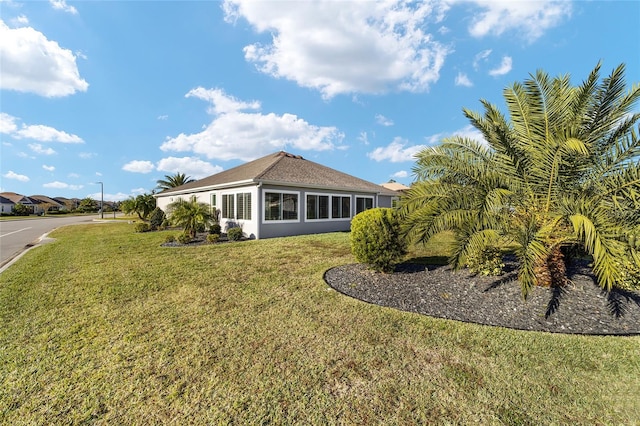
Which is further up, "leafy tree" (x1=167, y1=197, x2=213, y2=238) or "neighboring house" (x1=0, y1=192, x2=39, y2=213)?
"neighboring house" (x1=0, y1=192, x2=39, y2=213)

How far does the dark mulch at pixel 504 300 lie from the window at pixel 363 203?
11764mm

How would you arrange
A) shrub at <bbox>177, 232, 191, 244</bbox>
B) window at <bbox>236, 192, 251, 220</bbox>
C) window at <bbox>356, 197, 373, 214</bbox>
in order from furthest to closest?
window at <bbox>356, 197, 373, 214</bbox> → window at <bbox>236, 192, 251, 220</bbox> → shrub at <bbox>177, 232, 191, 244</bbox>

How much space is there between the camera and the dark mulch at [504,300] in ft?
13.6

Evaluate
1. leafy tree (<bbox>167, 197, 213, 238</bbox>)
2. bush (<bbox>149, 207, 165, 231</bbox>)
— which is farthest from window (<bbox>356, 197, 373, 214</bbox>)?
bush (<bbox>149, 207, 165, 231</bbox>)

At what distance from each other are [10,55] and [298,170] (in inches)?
522

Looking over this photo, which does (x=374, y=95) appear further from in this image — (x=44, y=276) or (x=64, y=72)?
(x=44, y=276)

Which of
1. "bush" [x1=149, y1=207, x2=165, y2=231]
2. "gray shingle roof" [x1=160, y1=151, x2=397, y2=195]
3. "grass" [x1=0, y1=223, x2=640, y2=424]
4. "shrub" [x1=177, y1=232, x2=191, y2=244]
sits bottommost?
"grass" [x1=0, y1=223, x2=640, y2=424]

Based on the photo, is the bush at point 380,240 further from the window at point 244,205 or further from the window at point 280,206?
the window at point 244,205

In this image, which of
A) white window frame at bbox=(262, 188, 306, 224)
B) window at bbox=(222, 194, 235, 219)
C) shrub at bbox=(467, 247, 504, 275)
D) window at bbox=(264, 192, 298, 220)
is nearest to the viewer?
shrub at bbox=(467, 247, 504, 275)

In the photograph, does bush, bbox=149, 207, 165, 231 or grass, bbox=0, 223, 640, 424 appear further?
bush, bbox=149, 207, 165, 231

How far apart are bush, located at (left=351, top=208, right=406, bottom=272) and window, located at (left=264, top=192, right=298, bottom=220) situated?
7.92 meters

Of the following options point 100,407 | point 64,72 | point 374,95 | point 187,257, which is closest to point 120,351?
point 100,407

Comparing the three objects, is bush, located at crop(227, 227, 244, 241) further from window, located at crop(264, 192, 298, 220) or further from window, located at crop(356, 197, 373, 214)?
window, located at crop(356, 197, 373, 214)

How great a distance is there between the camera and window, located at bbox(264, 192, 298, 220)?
13.6 meters
